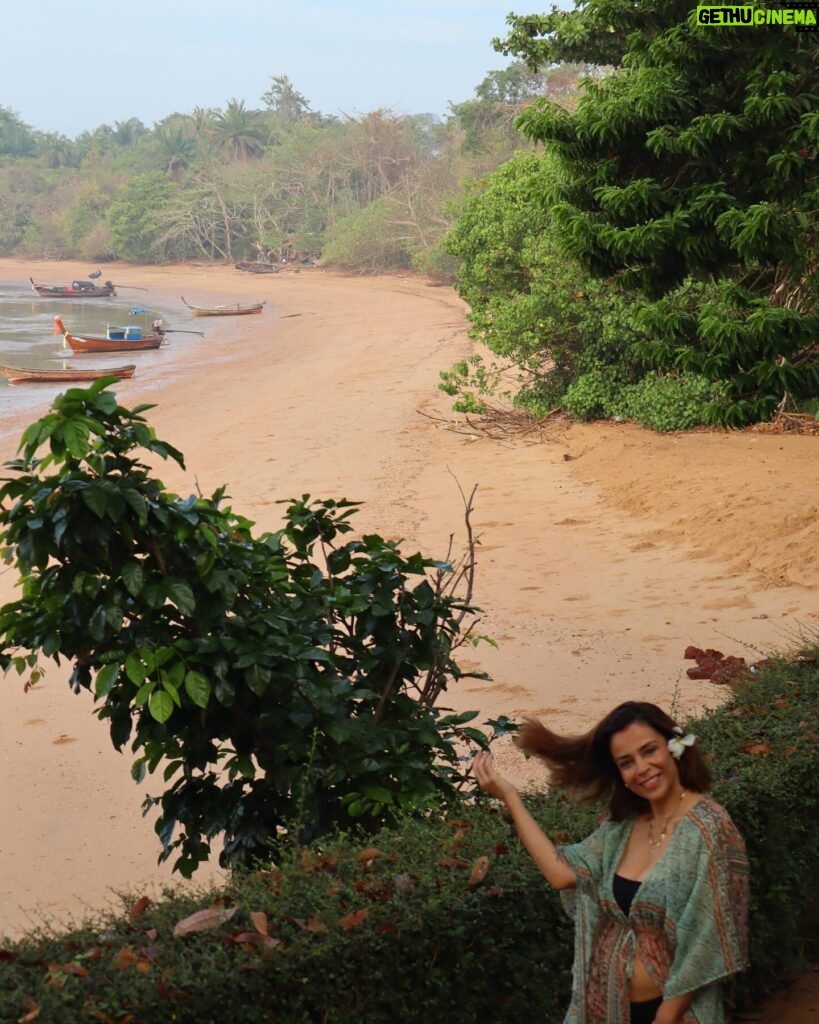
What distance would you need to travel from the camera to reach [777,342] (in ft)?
22.6

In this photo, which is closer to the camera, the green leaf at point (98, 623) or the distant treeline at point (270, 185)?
the green leaf at point (98, 623)

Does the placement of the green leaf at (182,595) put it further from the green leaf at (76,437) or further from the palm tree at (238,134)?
the palm tree at (238,134)

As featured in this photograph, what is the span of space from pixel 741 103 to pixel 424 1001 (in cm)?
547

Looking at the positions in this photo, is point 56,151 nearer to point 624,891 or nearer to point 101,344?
point 101,344

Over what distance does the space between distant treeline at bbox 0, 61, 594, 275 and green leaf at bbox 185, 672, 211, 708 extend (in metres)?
40.8

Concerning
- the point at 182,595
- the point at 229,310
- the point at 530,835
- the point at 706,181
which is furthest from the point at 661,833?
the point at 229,310

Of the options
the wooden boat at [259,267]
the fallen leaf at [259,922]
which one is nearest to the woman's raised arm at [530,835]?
the fallen leaf at [259,922]

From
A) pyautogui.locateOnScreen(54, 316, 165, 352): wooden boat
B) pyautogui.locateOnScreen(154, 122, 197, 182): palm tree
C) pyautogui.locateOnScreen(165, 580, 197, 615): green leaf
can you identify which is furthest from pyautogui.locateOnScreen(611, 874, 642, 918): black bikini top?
pyautogui.locateOnScreen(154, 122, 197, 182): palm tree

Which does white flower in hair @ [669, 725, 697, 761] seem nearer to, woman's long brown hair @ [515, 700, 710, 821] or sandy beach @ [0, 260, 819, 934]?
woman's long brown hair @ [515, 700, 710, 821]

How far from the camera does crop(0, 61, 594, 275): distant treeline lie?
56031 millimetres

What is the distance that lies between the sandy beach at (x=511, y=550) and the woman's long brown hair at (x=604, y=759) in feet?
6.38

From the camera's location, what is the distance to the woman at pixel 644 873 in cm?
291

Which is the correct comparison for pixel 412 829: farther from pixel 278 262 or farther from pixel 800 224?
pixel 278 262

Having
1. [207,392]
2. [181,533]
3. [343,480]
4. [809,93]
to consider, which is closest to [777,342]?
[809,93]
